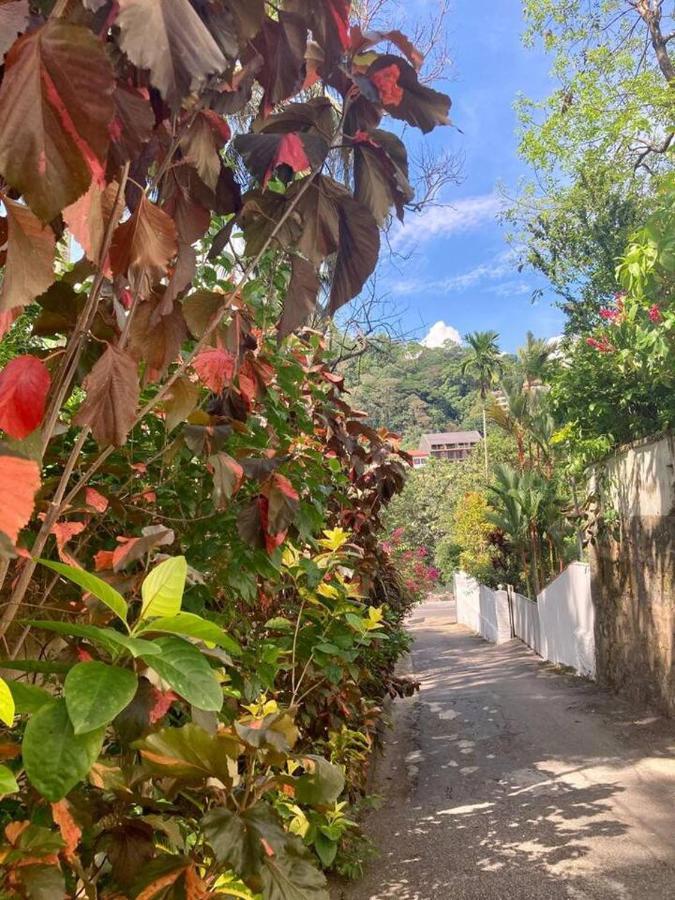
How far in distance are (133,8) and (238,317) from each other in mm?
722

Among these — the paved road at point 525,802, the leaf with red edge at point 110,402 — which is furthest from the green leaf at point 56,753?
the paved road at point 525,802

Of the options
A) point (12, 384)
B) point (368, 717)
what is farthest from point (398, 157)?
point (368, 717)

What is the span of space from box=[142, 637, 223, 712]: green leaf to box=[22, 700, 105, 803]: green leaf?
86 millimetres

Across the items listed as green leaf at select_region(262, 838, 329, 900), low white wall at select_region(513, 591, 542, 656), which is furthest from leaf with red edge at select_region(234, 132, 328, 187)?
low white wall at select_region(513, 591, 542, 656)

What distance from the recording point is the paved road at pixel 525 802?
11.5 ft

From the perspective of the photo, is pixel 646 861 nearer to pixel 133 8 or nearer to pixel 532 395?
pixel 133 8

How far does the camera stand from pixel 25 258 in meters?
0.69

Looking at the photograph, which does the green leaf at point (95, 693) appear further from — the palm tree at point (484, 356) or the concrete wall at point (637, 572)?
the palm tree at point (484, 356)

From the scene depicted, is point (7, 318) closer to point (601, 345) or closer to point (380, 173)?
point (380, 173)

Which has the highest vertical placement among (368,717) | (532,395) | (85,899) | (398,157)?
(532,395)

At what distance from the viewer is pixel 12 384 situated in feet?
2.50

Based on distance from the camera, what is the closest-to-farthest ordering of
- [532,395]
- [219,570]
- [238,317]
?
1. [238,317]
2. [219,570]
3. [532,395]

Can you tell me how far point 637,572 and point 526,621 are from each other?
348 inches

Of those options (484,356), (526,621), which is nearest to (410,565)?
(526,621)
